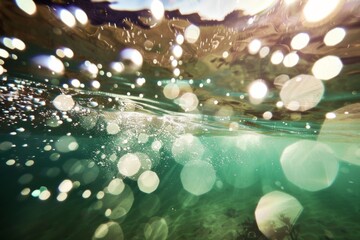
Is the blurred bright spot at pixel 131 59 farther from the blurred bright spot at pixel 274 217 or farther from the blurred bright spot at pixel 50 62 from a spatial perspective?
the blurred bright spot at pixel 274 217

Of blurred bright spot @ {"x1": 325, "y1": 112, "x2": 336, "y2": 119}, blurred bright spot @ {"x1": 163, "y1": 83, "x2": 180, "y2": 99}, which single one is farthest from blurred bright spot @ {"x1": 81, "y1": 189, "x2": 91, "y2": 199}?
blurred bright spot @ {"x1": 325, "y1": 112, "x2": 336, "y2": 119}

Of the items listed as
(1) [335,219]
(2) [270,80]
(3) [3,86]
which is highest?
(2) [270,80]

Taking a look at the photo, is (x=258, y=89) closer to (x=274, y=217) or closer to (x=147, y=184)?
(x=274, y=217)

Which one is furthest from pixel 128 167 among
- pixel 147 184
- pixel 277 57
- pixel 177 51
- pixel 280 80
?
pixel 277 57

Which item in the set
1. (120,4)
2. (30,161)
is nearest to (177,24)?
(120,4)

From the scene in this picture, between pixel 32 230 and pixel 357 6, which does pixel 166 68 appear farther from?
pixel 32 230

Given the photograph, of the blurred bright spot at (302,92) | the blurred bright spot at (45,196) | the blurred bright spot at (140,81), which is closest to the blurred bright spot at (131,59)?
the blurred bright spot at (140,81)
